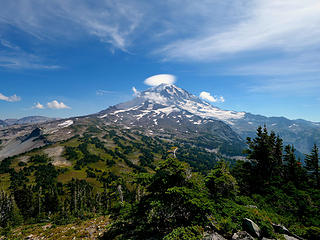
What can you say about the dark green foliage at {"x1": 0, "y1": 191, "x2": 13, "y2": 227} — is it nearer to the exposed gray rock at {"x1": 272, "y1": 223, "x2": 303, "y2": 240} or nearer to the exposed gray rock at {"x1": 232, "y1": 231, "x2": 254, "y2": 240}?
the exposed gray rock at {"x1": 232, "y1": 231, "x2": 254, "y2": 240}

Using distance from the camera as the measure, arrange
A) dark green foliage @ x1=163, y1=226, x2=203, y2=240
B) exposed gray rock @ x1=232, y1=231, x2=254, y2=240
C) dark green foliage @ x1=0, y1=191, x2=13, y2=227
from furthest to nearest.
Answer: dark green foliage @ x1=0, y1=191, x2=13, y2=227
exposed gray rock @ x1=232, y1=231, x2=254, y2=240
dark green foliage @ x1=163, y1=226, x2=203, y2=240

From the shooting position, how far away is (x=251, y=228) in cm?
1270

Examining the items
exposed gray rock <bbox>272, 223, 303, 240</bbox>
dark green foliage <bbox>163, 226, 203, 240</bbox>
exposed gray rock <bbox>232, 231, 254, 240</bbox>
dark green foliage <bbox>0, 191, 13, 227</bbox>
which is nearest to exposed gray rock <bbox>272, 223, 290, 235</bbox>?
exposed gray rock <bbox>272, 223, 303, 240</bbox>

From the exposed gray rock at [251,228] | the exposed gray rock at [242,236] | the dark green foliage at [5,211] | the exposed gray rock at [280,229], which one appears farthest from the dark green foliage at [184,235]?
the dark green foliage at [5,211]

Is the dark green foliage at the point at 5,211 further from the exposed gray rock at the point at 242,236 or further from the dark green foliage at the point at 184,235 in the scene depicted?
the exposed gray rock at the point at 242,236

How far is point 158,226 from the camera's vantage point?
1440cm

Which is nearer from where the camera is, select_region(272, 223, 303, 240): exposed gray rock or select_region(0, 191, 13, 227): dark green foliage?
select_region(272, 223, 303, 240): exposed gray rock

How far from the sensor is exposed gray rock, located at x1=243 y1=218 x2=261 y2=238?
12472 mm

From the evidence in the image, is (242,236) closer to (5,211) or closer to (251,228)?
(251,228)

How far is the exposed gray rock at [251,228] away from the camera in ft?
40.9

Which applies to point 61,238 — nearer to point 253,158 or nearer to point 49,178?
point 253,158

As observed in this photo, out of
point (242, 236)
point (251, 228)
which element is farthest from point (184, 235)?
point (251, 228)

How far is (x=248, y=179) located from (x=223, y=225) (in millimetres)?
24244

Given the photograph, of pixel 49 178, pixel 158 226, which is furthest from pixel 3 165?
pixel 158 226
